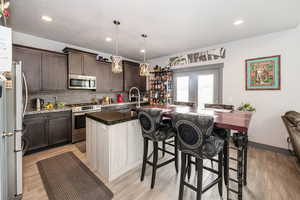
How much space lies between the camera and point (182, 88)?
4539 millimetres

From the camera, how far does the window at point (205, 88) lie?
387 cm

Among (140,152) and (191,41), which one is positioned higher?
(191,41)

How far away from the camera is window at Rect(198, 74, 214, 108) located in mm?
3874

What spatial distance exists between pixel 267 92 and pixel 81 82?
195 inches

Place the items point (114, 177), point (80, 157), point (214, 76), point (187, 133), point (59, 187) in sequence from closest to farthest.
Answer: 1. point (187, 133)
2. point (59, 187)
3. point (114, 177)
4. point (80, 157)
5. point (214, 76)

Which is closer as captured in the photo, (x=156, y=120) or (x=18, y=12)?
(x=156, y=120)

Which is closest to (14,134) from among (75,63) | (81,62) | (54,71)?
(54,71)

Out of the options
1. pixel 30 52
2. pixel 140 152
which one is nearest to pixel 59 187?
pixel 140 152

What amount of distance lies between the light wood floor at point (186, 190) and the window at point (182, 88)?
8.26 ft

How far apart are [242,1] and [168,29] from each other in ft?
4.47

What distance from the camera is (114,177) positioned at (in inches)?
78.1

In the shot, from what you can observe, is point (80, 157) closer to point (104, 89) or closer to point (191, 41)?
point (104, 89)

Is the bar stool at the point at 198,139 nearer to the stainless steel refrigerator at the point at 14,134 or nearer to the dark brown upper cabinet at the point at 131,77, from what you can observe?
the stainless steel refrigerator at the point at 14,134

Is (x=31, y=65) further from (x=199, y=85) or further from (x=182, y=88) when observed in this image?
(x=199, y=85)
